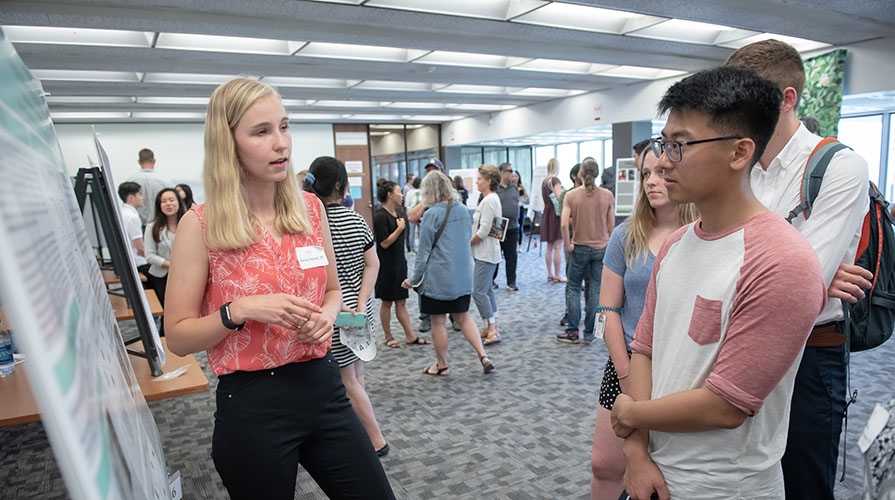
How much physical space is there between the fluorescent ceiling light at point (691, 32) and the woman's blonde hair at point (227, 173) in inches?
219

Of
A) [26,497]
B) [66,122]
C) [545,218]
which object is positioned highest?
[66,122]

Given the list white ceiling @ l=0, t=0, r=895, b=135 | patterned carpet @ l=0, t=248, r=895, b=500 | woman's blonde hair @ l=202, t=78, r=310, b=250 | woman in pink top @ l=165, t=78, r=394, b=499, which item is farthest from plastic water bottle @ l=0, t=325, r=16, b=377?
white ceiling @ l=0, t=0, r=895, b=135

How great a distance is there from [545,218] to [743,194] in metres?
6.39

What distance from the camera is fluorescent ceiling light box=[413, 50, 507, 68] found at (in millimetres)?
6898

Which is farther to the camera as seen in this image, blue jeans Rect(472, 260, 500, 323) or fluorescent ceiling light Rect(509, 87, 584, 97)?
fluorescent ceiling light Rect(509, 87, 584, 97)

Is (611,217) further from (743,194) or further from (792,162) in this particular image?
(743,194)

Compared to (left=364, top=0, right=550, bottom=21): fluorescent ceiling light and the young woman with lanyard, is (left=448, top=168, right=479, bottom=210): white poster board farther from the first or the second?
the young woman with lanyard

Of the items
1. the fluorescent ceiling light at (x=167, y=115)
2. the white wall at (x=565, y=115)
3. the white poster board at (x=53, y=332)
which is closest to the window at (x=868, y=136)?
the white wall at (x=565, y=115)

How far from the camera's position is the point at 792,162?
138 cm

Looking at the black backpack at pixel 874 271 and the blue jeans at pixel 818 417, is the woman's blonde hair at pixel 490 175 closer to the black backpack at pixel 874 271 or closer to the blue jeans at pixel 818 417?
the black backpack at pixel 874 271

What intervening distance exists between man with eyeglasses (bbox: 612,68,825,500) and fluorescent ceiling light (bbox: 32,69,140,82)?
761 cm

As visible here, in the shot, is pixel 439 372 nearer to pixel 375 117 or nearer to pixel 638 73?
pixel 638 73

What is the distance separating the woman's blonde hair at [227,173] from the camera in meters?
1.22

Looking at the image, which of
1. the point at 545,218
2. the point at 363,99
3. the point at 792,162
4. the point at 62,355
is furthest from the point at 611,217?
the point at 363,99
